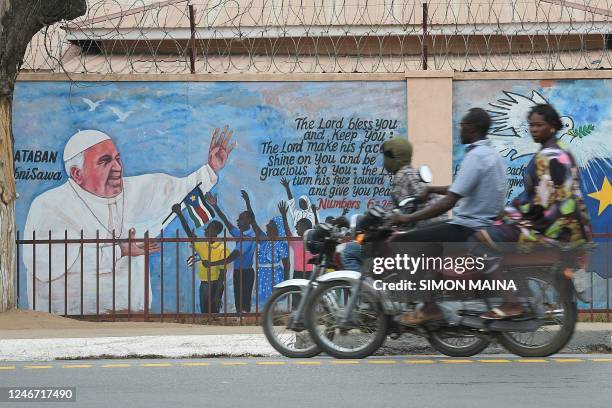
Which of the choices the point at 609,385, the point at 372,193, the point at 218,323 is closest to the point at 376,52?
the point at 372,193

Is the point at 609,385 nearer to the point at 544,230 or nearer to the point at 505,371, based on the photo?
the point at 505,371

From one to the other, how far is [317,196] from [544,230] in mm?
6120

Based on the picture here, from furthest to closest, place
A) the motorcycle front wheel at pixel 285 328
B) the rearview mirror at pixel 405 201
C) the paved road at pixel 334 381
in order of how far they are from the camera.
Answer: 1. the motorcycle front wheel at pixel 285 328
2. the rearview mirror at pixel 405 201
3. the paved road at pixel 334 381

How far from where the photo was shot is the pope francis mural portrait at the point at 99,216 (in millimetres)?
12898

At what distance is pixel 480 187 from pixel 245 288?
19.7 ft

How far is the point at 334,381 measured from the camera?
21.4 feet

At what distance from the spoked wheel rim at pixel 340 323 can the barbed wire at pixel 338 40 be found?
7.63m

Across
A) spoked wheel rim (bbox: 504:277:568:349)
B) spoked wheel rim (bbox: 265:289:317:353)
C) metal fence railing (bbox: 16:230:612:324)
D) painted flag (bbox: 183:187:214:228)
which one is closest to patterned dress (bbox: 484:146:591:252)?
spoked wheel rim (bbox: 504:277:568:349)

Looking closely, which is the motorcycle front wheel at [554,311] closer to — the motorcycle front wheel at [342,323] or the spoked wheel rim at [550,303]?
the spoked wheel rim at [550,303]

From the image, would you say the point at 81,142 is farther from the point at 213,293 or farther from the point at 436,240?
the point at 436,240

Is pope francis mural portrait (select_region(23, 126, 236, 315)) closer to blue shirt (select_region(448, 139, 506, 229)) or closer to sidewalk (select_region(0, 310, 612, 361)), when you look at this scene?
sidewalk (select_region(0, 310, 612, 361))

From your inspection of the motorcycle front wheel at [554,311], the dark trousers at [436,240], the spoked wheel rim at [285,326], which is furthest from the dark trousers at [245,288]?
the motorcycle front wheel at [554,311]

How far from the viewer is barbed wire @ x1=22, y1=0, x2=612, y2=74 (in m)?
15.3

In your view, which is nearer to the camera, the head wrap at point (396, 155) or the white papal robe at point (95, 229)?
the head wrap at point (396, 155)
